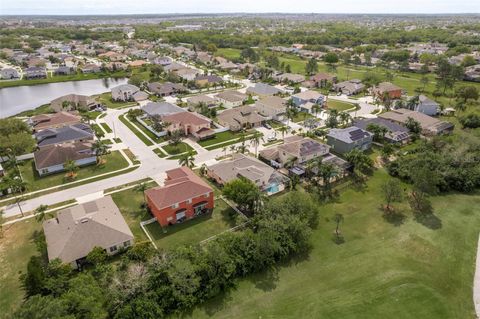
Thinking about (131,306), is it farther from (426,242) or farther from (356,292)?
(426,242)

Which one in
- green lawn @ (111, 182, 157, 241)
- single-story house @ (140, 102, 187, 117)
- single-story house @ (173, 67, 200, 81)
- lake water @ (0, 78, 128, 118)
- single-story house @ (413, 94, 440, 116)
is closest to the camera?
green lawn @ (111, 182, 157, 241)

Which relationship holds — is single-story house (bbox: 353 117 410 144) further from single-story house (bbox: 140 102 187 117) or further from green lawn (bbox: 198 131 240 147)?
single-story house (bbox: 140 102 187 117)

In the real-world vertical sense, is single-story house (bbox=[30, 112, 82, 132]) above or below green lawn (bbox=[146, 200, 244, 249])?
above

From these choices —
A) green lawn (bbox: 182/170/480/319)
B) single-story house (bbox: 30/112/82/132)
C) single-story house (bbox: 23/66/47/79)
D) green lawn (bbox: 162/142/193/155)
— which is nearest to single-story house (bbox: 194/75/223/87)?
single-story house (bbox: 30/112/82/132)

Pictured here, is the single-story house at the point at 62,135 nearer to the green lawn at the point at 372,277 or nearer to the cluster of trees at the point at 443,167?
the green lawn at the point at 372,277

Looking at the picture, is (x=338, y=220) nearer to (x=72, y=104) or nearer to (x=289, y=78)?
(x=72, y=104)

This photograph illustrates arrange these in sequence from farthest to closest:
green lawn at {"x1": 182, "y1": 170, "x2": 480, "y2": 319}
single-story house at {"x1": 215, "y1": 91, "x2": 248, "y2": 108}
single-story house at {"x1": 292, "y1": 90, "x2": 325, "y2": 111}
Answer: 1. single-story house at {"x1": 292, "y1": 90, "x2": 325, "y2": 111}
2. single-story house at {"x1": 215, "y1": 91, "x2": 248, "y2": 108}
3. green lawn at {"x1": 182, "y1": 170, "x2": 480, "y2": 319}

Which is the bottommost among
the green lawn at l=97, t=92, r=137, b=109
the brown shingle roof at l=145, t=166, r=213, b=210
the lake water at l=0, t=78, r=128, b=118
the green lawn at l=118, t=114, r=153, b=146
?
the lake water at l=0, t=78, r=128, b=118

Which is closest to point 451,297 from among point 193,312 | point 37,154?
point 193,312
